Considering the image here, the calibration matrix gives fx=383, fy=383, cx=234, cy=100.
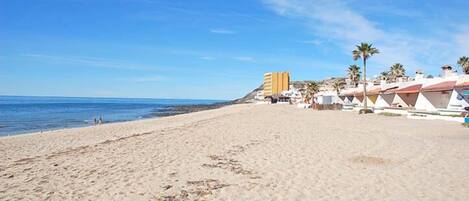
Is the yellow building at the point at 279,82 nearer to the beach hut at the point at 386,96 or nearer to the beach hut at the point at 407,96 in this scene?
the beach hut at the point at 386,96

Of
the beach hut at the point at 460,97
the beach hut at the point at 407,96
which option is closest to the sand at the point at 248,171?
the beach hut at the point at 460,97

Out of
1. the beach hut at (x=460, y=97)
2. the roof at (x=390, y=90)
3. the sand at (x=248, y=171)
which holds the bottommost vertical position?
the sand at (x=248, y=171)

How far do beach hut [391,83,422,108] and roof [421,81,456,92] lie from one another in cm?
170

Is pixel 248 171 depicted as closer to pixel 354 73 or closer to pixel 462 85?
pixel 462 85

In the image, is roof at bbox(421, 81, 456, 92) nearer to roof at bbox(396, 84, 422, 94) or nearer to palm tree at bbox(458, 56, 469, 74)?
roof at bbox(396, 84, 422, 94)

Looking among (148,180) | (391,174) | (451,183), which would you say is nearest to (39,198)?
(148,180)

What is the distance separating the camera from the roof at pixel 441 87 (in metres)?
27.0

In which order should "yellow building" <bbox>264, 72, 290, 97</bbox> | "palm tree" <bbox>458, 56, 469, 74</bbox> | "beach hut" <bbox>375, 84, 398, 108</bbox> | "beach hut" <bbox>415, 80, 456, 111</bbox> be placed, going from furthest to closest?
1. "yellow building" <bbox>264, 72, 290, 97</bbox>
2. "palm tree" <bbox>458, 56, 469, 74</bbox>
3. "beach hut" <bbox>375, 84, 398, 108</bbox>
4. "beach hut" <bbox>415, 80, 456, 111</bbox>

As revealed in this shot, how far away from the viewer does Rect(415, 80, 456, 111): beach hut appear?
27.5m

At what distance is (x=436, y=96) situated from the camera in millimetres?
30219

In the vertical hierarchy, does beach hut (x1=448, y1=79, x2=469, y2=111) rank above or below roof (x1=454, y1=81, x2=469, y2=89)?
below

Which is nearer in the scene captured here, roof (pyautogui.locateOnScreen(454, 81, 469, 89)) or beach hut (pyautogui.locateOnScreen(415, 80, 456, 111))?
roof (pyautogui.locateOnScreen(454, 81, 469, 89))

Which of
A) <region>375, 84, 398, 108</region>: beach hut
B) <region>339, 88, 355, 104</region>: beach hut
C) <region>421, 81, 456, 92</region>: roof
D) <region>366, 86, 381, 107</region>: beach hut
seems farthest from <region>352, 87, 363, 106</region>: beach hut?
<region>421, 81, 456, 92</region>: roof

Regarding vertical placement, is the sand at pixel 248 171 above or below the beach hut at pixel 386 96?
below
